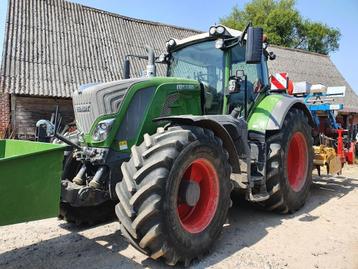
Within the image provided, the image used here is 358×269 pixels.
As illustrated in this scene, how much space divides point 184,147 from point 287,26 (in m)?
35.9

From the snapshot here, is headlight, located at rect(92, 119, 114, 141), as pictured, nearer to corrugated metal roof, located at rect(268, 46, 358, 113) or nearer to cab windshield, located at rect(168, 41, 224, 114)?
cab windshield, located at rect(168, 41, 224, 114)

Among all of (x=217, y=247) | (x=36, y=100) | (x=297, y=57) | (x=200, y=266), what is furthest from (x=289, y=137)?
(x=297, y=57)

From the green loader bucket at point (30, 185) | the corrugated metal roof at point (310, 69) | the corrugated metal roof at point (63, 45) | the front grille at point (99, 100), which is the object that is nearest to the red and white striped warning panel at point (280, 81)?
the front grille at point (99, 100)

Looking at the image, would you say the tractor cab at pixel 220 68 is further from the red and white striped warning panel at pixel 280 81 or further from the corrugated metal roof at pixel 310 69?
the corrugated metal roof at pixel 310 69

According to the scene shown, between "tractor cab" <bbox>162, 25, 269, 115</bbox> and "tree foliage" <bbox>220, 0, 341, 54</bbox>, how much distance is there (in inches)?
1225

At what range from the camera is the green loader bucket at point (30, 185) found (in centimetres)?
274

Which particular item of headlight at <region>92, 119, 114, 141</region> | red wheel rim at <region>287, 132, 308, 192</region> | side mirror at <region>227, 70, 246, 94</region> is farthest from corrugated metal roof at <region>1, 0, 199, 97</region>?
headlight at <region>92, 119, 114, 141</region>

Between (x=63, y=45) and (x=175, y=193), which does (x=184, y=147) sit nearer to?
(x=175, y=193)

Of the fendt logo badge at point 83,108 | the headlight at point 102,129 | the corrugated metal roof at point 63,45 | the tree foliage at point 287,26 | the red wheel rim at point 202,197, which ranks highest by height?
the tree foliage at point 287,26

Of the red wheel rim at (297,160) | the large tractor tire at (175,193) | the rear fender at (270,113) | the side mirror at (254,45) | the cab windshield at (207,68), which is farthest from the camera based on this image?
the red wheel rim at (297,160)

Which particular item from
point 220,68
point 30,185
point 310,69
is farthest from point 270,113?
point 310,69

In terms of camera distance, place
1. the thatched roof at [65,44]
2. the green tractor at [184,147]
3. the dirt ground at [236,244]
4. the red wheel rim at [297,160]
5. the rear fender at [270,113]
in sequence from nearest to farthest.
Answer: the green tractor at [184,147], the dirt ground at [236,244], the rear fender at [270,113], the red wheel rim at [297,160], the thatched roof at [65,44]

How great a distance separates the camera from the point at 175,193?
3.40m

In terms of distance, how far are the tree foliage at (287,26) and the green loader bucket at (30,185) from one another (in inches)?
1341
